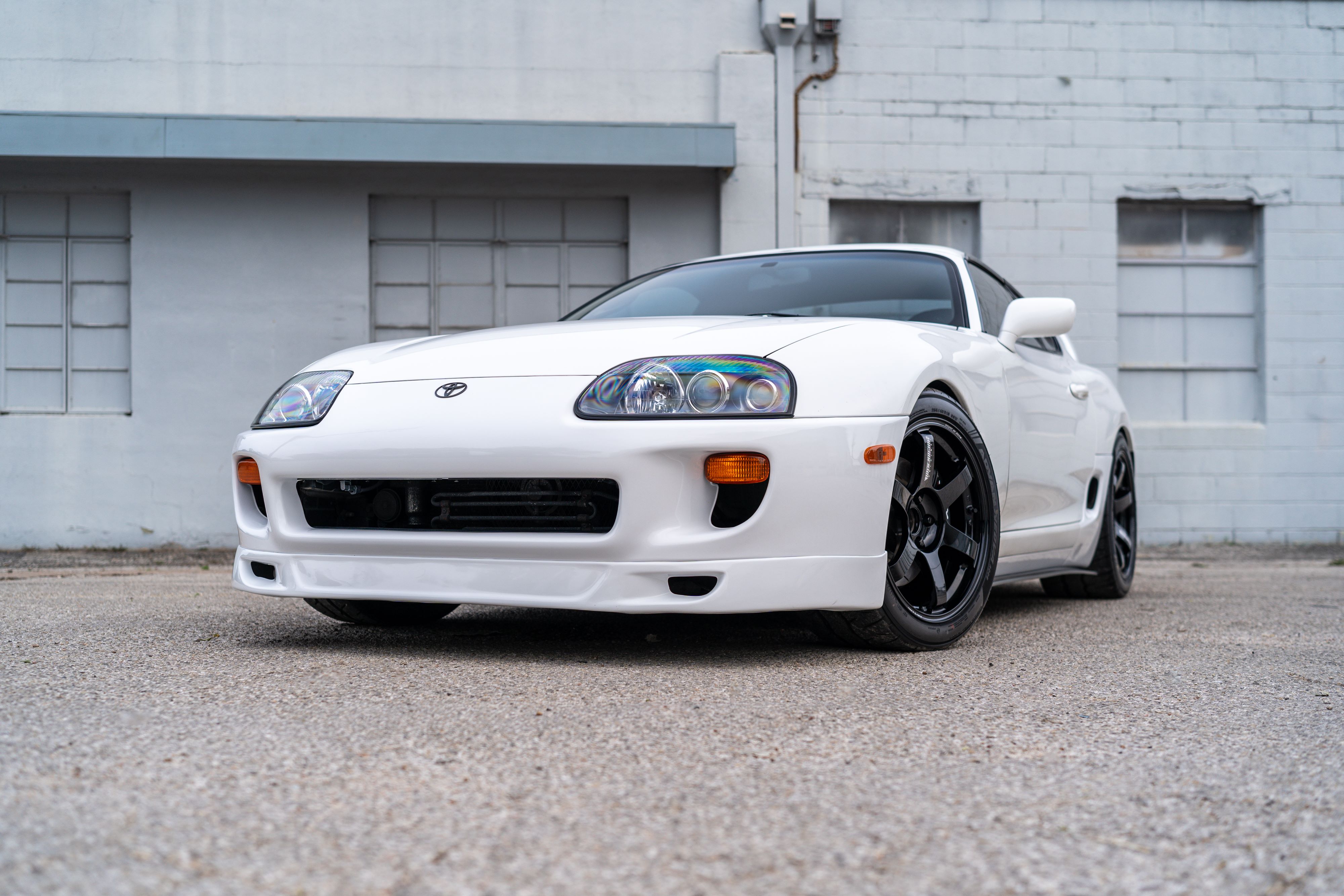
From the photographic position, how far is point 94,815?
168 cm

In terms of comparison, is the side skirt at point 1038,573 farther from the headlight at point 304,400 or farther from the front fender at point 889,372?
the headlight at point 304,400

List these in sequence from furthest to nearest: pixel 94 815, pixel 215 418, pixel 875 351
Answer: pixel 215 418 → pixel 875 351 → pixel 94 815

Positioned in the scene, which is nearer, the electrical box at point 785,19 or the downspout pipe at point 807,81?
the electrical box at point 785,19

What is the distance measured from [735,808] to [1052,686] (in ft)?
4.35

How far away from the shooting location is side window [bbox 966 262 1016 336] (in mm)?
4188

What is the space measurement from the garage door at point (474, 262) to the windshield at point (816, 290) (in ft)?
14.1

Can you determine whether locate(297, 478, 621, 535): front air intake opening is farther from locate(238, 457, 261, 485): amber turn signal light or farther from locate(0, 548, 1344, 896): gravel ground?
locate(0, 548, 1344, 896): gravel ground

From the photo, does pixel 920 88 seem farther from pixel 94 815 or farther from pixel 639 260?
pixel 94 815

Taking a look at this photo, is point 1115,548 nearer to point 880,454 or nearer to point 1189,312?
point 880,454

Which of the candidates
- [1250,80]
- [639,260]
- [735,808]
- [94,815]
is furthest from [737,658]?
[1250,80]

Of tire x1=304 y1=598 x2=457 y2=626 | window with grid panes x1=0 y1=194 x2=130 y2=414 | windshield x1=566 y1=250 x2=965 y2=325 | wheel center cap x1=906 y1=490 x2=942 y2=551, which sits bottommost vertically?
tire x1=304 y1=598 x2=457 y2=626

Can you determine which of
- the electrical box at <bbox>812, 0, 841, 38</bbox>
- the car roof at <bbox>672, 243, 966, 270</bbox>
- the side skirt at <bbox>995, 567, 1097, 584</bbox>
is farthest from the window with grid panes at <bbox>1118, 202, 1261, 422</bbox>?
the car roof at <bbox>672, 243, 966, 270</bbox>

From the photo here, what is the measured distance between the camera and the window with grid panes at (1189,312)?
9117 mm

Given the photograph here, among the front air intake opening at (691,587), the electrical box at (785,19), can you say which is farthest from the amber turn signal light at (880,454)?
the electrical box at (785,19)
